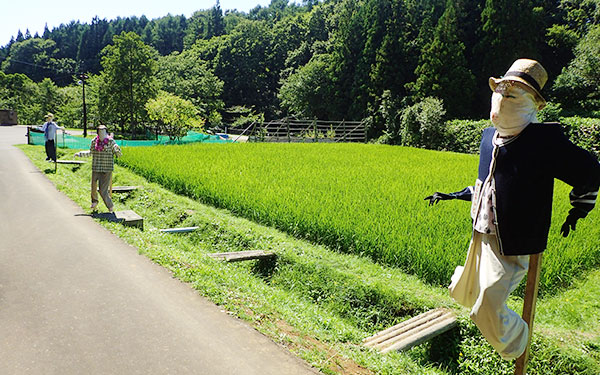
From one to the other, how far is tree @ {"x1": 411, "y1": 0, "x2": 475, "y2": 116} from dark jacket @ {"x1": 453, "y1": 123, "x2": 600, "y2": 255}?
29.0 meters

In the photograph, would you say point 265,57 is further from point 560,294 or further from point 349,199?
point 560,294

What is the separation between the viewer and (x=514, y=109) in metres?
2.45

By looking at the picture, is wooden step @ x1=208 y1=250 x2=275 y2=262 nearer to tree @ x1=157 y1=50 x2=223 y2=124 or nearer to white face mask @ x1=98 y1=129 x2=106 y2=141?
white face mask @ x1=98 y1=129 x2=106 y2=141

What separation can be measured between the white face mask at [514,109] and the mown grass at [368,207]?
8.91 feet

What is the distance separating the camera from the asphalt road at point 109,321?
3141 mm

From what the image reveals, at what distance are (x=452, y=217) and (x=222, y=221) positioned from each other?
3734 millimetres

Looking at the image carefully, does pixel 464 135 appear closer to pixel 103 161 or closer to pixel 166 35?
pixel 103 161

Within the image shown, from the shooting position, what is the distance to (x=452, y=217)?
651cm

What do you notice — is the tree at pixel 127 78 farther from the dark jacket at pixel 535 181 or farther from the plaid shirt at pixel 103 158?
the dark jacket at pixel 535 181

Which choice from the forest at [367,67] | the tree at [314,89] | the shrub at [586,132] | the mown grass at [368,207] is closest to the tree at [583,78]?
the forest at [367,67]

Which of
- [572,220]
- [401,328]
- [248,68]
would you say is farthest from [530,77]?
[248,68]

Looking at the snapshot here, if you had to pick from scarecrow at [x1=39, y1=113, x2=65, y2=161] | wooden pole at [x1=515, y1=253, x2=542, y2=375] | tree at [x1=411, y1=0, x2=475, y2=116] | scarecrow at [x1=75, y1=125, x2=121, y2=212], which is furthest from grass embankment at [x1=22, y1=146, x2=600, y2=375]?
tree at [x1=411, y1=0, x2=475, y2=116]

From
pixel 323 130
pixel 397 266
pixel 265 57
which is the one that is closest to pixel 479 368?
pixel 397 266

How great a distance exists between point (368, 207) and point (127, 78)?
31957mm
